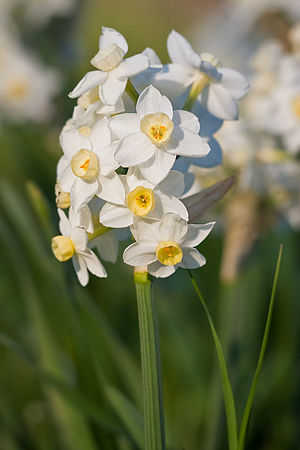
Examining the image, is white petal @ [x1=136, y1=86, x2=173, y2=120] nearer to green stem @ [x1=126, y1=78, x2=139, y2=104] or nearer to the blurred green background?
green stem @ [x1=126, y1=78, x2=139, y2=104]

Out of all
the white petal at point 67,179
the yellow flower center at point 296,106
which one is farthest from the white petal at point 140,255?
the yellow flower center at point 296,106

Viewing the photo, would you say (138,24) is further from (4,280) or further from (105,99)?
(105,99)

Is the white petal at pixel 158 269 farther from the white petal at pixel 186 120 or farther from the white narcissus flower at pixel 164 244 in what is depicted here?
the white petal at pixel 186 120

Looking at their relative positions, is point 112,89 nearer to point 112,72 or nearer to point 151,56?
point 112,72

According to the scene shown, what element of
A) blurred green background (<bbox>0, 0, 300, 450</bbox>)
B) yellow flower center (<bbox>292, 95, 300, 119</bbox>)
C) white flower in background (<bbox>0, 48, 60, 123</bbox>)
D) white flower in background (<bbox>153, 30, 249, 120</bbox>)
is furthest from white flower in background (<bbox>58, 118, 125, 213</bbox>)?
white flower in background (<bbox>0, 48, 60, 123</bbox>)

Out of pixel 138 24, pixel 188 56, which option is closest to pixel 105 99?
pixel 188 56
